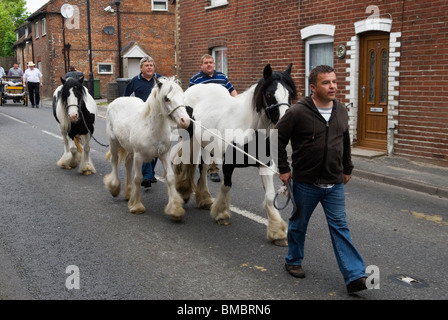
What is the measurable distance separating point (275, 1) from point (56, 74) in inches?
981

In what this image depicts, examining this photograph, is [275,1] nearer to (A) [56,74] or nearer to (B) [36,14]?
(A) [56,74]

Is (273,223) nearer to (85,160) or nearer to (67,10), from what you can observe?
(85,160)

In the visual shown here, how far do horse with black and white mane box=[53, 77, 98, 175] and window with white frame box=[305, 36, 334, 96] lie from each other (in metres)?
6.40

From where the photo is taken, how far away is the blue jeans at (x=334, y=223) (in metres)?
4.26

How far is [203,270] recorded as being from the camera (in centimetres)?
489

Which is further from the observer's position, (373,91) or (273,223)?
(373,91)

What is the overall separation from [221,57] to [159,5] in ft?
67.0

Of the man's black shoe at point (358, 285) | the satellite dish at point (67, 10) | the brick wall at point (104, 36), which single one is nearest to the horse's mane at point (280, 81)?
the man's black shoe at point (358, 285)

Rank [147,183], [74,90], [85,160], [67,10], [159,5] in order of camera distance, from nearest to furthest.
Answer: [147,183]
[74,90]
[85,160]
[67,10]
[159,5]

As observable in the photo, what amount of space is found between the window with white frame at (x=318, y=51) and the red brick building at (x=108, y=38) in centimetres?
2255

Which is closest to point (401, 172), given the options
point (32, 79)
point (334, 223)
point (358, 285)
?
point (334, 223)

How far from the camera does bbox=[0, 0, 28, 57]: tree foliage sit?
58594 millimetres

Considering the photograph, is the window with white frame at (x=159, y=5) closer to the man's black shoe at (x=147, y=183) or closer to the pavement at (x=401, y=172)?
the pavement at (x=401, y=172)

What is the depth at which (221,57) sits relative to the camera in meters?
17.4
